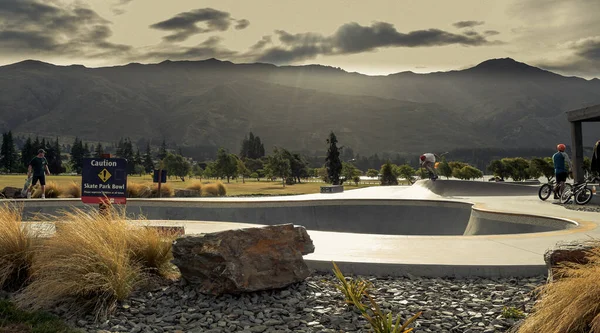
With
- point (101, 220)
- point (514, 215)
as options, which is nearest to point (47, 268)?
point (101, 220)

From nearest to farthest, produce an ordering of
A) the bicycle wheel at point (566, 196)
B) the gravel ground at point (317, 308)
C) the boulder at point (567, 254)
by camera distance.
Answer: the gravel ground at point (317, 308) → the boulder at point (567, 254) → the bicycle wheel at point (566, 196)

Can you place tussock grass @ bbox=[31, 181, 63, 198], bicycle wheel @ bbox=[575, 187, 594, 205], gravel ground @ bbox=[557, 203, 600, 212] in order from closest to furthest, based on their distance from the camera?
gravel ground @ bbox=[557, 203, 600, 212] < bicycle wheel @ bbox=[575, 187, 594, 205] < tussock grass @ bbox=[31, 181, 63, 198]

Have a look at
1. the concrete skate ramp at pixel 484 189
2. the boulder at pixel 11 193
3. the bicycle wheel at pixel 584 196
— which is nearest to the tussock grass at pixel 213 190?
the boulder at pixel 11 193

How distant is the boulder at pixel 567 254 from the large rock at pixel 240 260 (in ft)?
10.2

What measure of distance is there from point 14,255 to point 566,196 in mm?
18803

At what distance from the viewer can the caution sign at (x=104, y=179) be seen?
10133 mm

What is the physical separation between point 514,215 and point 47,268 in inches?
467

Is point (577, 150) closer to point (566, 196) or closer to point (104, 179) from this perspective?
point (566, 196)

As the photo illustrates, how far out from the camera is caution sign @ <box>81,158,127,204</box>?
10.1 m

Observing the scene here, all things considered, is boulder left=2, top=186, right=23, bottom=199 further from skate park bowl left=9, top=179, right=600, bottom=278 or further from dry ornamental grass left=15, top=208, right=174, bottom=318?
dry ornamental grass left=15, top=208, right=174, bottom=318

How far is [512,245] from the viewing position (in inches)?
350

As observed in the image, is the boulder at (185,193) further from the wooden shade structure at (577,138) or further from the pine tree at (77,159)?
the pine tree at (77,159)

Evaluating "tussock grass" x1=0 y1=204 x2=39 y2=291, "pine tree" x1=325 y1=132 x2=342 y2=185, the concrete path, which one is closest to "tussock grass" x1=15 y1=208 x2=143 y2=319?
"tussock grass" x1=0 y1=204 x2=39 y2=291

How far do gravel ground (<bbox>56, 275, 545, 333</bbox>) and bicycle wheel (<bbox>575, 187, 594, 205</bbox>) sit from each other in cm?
1341
